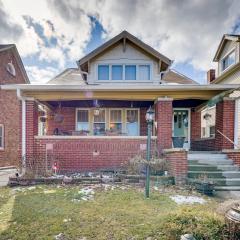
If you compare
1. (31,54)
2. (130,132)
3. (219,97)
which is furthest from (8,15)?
(219,97)

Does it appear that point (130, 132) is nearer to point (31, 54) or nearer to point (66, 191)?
point (66, 191)

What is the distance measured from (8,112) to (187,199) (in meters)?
13.1

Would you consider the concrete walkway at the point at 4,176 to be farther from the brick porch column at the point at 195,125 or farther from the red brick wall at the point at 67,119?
the brick porch column at the point at 195,125

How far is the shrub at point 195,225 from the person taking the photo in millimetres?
3395

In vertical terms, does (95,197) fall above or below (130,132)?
below

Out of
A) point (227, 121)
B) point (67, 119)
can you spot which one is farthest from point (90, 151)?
point (227, 121)

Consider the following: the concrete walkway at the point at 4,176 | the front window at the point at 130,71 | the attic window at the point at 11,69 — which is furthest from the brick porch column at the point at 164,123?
the attic window at the point at 11,69

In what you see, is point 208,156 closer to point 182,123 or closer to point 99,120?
point 182,123

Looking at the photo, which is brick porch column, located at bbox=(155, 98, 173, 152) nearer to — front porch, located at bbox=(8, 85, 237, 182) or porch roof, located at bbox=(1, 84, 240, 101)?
front porch, located at bbox=(8, 85, 237, 182)

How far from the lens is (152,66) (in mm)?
11438

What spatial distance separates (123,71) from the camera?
1145cm

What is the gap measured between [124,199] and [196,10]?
8301 millimetres

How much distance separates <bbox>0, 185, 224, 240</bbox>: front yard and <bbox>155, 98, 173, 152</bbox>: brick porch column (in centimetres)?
269

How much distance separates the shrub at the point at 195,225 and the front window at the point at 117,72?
8571 mm
